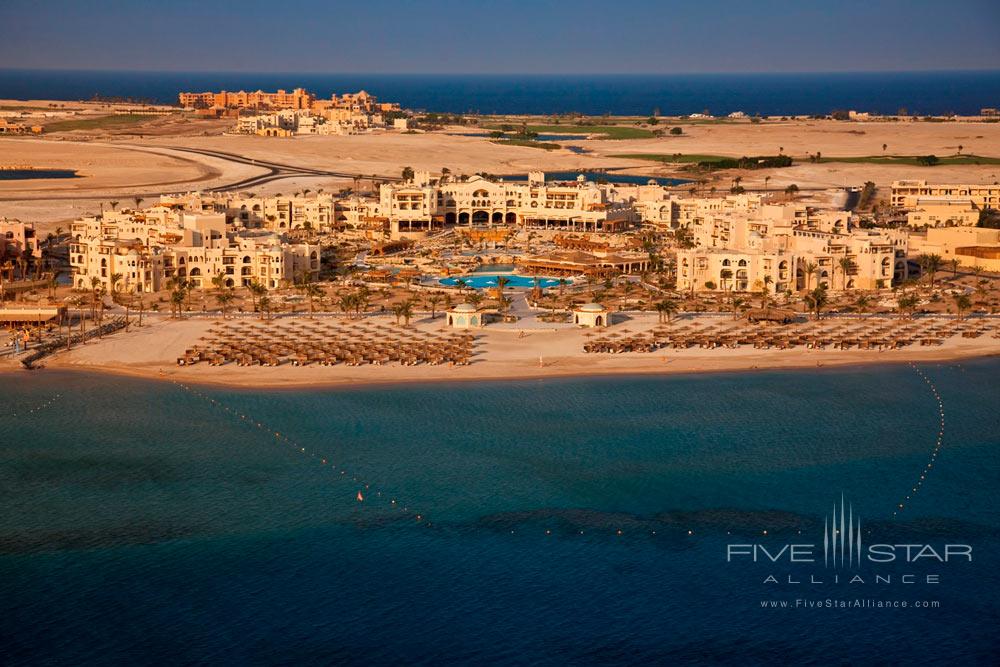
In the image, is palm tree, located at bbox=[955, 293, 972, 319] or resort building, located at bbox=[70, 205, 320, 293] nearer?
palm tree, located at bbox=[955, 293, 972, 319]

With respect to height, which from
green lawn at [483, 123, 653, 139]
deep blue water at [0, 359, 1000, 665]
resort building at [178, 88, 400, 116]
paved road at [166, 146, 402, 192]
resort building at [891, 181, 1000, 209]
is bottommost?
deep blue water at [0, 359, 1000, 665]

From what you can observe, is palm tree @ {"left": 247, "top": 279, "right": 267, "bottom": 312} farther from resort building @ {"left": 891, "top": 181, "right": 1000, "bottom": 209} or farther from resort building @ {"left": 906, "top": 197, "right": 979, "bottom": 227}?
resort building @ {"left": 891, "top": 181, "right": 1000, "bottom": 209}

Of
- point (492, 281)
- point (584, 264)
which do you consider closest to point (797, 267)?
point (584, 264)

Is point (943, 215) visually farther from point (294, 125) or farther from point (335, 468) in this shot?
point (294, 125)

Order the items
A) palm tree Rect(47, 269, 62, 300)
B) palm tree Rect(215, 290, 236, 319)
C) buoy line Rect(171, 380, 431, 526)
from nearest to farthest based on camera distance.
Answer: buoy line Rect(171, 380, 431, 526), palm tree Rect(215, 290, 236, 319), palm tree Rect(47, 269, 62, 300)

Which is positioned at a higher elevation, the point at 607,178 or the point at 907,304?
the point at 607,178

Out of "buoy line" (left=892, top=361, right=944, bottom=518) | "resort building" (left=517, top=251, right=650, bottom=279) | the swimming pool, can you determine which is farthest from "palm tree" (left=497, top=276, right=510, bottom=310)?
"buoy line" (left=892, top=361, right=944, bottom=518)

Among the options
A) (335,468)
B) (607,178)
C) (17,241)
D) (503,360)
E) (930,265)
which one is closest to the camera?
(335,468)
